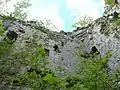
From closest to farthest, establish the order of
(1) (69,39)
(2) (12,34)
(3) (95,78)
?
(3) (95,78) < (2) (12,34) < (1) (69,39)

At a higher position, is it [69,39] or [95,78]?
[69,39]

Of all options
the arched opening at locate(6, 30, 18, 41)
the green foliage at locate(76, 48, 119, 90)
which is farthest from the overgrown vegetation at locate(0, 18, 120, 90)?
the arched opening at locate(6, 30, 18, 41)

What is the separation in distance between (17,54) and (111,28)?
16.0 feet

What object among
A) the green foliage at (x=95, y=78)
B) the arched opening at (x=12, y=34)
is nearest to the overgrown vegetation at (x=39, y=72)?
the green foliage at (x=95, y=78)

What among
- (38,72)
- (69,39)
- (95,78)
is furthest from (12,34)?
(95,78)

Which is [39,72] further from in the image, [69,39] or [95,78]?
[69,39]

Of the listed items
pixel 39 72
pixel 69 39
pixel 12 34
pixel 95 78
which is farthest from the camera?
pixel 69 39

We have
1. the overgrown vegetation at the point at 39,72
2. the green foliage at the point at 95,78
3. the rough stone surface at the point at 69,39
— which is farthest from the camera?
the rough stone surface at the point at 69,39

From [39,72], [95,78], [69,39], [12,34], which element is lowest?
[95,78]

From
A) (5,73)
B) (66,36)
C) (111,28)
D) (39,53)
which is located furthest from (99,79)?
(66,36)

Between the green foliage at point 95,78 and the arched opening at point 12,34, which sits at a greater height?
the arched opening at point 12,34

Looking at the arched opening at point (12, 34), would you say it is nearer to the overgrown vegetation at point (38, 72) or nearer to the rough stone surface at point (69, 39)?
the rough stone surface at point (69, 39)

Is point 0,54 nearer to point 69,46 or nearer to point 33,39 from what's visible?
point 33,39

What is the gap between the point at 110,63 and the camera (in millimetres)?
10625
